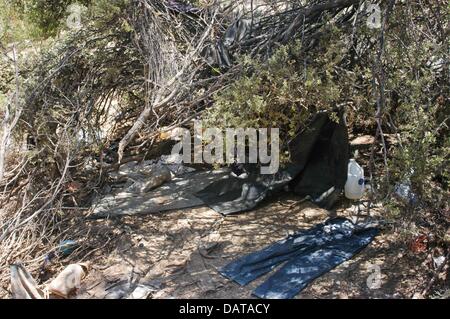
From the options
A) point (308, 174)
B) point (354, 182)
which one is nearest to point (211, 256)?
point (308, 174)

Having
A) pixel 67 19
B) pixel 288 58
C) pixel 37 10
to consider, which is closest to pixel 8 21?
pixel 37 10

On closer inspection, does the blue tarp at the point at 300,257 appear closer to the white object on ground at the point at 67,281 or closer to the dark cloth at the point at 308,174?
the dark cloth at the point at 308,174

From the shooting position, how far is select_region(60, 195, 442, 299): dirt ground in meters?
3.22

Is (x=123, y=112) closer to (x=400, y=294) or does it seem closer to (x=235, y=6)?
(x=235, y=6)

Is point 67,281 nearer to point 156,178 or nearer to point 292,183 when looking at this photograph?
point 156,178

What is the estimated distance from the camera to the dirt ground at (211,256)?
10.6 feet

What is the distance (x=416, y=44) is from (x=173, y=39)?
83.9 inches

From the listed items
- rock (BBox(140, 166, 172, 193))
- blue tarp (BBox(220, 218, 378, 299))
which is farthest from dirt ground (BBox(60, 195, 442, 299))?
rock (BBox(140, 166, 172, 193))

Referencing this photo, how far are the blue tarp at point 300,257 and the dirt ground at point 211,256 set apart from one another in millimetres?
63

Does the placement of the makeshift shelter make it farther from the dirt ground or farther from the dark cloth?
the dirt ground

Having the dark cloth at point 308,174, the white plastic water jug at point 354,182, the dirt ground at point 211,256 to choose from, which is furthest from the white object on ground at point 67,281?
the white plastic water jug at point 354,182

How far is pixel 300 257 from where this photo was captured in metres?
3.51

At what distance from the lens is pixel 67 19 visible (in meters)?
4.85

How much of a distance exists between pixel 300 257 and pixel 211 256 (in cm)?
68
